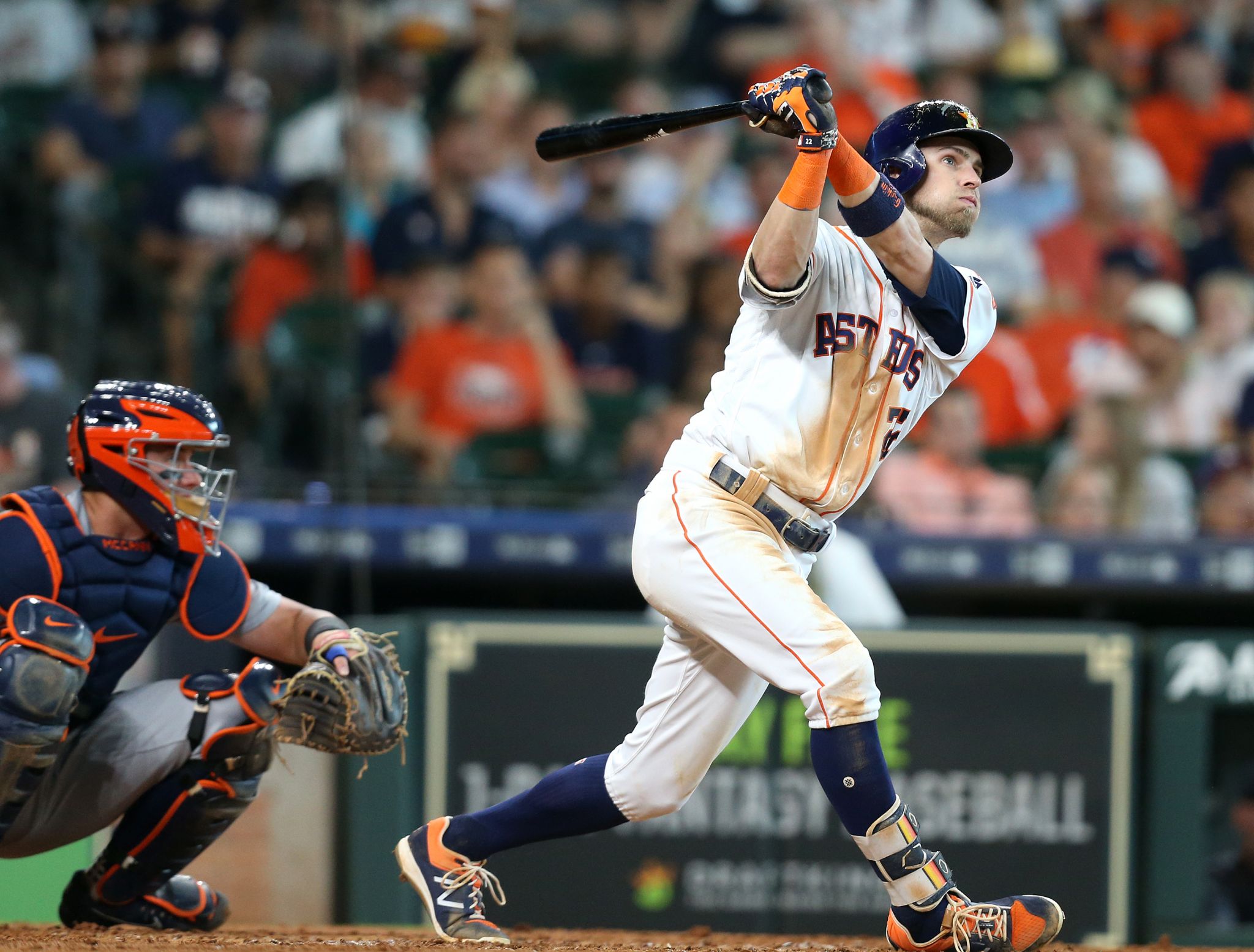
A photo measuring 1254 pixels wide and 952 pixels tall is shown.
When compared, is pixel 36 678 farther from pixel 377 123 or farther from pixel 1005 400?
pixel 377 123

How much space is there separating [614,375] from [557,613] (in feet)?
5.10

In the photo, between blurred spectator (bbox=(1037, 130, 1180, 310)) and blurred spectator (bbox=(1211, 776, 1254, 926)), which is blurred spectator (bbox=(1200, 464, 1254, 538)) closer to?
blurred spectator (bbox=(1211, 776, 1254, 926))

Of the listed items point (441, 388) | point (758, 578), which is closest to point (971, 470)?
point (441, 388)

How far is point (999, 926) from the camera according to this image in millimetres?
2916

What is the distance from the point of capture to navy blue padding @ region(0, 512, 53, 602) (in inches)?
127

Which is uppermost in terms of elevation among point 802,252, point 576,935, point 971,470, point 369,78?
point 369,78

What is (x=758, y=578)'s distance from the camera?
295 cm

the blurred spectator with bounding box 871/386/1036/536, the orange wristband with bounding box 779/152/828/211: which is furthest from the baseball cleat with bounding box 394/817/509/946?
the blurred spectator with bounding box 871/386/1036/536

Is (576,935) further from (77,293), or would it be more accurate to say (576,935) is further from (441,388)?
(77,293)

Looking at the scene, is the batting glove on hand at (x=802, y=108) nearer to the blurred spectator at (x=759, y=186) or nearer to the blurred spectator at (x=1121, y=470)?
the blurred spectator at (x=1121, y=470)

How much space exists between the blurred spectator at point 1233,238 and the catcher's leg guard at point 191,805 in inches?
222

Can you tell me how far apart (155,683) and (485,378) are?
308 centimetres

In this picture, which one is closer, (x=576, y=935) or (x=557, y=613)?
(x=576, y=935)

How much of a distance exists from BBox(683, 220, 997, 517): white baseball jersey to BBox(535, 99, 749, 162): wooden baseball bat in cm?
31
